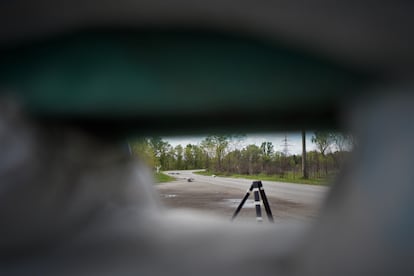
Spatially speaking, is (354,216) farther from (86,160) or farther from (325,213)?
(86,160)

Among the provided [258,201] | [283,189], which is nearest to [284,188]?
[283,189]

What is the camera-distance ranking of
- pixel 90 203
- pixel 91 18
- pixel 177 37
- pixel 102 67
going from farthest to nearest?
pixel 90 203 < pixel 102 67 < pixel 177 37 < pixel 91 18

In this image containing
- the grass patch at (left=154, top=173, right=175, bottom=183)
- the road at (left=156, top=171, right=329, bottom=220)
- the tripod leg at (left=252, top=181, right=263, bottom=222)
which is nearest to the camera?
the tripod leg at (left=252, top=181, right=263, bottom=222)

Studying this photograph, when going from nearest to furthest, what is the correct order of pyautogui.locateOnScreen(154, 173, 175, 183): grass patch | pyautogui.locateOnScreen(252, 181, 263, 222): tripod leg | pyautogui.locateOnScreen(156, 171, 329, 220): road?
pyautogui.locateOnScreen(252, 181, 263, 222): tripod leg
pyautogui.locateOnScreen(156, 171, 329, 220): road
pyautogui.locateOnScreen(154, 173, 175, 183): grass patch

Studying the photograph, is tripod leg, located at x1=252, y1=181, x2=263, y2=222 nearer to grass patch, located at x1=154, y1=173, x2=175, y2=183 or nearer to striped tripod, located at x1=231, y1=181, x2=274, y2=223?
striped tripod, located at x1=231, y1=181, x2=274, y2=223

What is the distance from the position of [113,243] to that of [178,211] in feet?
6.81

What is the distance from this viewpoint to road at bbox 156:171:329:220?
527 centimetres

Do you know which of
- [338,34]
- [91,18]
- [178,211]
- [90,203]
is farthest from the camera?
[178,211]

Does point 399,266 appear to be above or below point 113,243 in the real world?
above

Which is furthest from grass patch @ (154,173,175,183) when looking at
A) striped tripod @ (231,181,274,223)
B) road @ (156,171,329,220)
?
striped tripod @ (231,181,274,223)

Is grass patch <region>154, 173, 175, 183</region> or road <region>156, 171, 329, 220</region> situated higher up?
grass patch <region>154, 173, 175, 183</region>

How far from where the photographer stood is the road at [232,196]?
527 cm

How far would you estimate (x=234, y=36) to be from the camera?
200 cm

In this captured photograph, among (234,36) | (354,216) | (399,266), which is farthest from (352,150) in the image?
(234,36)
